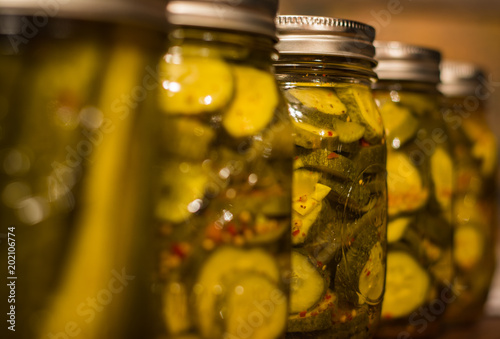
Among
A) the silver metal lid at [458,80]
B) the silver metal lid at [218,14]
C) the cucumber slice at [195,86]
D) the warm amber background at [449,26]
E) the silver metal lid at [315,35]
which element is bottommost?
the cucumber slice at [195,86]

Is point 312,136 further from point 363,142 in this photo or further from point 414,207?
point 414,207

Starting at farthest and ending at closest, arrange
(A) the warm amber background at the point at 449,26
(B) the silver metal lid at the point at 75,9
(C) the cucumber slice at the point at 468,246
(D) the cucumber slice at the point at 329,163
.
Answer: (A) the warm amber background at the point at 449,26, (C) the cucumber slice at the point at 468,246, (D) the cucumber slice at the point at 329,163, (B) the silver metal lid at the point at 75,9

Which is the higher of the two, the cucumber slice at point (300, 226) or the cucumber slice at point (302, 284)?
the cucumber slice at point (300, 226)

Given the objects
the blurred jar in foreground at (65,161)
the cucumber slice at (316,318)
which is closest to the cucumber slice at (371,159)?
the cucumber slice at (316,318)

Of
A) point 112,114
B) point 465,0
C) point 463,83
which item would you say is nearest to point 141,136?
point 112,114

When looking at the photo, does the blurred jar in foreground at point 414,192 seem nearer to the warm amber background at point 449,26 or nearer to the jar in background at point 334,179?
the jar in background at point 334,179

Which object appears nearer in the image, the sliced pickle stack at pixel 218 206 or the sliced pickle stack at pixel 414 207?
the sliced pickle stack at pixel 218 206

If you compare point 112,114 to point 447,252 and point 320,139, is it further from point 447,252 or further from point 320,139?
point 447,252

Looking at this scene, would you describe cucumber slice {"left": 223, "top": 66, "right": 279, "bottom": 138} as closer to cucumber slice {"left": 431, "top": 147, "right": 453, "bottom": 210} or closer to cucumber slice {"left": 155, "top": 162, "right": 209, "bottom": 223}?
cucumber slice {"left": 155, "top": 162, "right": 209, "bottom": 223}
